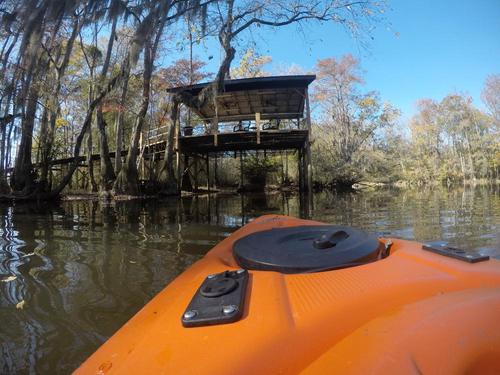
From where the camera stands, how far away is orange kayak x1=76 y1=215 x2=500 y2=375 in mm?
756

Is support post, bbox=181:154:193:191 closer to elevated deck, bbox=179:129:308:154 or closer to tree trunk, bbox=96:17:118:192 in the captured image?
elevated deck, bbox=179:129:308:154

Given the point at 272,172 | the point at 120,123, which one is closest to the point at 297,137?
the point at 272,172

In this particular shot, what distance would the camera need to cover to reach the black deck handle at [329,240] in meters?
1.51

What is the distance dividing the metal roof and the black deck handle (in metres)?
14.0

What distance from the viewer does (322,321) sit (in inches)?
35.1

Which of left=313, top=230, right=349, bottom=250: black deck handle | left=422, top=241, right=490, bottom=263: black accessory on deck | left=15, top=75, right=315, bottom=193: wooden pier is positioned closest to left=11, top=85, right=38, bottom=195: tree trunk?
left=15, top=75, right=315, bottom=193: wooden pier

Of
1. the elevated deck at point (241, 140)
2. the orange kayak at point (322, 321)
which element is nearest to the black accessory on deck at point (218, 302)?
the orange kayak at point (322, 321)

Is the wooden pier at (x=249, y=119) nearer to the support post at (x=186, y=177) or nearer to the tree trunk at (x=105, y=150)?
the support post at (x=186, y=177)

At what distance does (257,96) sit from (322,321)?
17.3 m

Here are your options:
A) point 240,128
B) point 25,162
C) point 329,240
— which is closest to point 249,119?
point 240,128

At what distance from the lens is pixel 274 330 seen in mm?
840

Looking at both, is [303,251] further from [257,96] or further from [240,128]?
[240,128]

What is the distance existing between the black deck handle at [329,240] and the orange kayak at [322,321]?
0.11 m

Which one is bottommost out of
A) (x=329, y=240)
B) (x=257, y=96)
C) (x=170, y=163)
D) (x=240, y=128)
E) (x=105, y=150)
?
(x=329, y=240)
